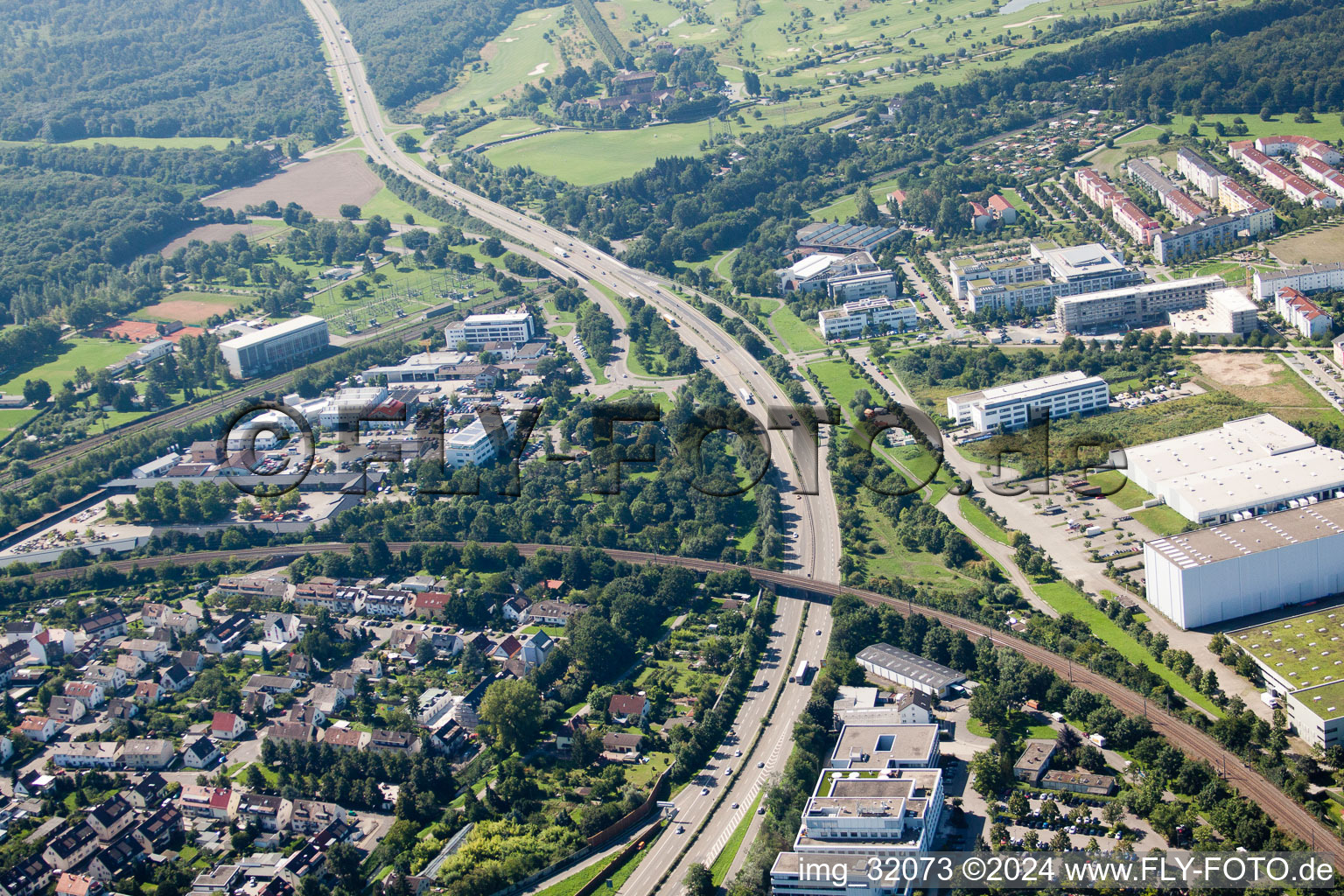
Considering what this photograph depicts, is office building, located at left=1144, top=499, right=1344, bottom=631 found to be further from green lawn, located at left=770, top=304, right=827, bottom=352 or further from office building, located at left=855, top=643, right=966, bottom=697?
green lawn, located at left=770, top=304, right=827, bottom=352

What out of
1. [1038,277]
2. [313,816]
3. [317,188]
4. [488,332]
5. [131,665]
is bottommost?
[313,816]

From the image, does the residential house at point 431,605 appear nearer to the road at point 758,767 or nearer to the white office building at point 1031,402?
the road at point 758,767

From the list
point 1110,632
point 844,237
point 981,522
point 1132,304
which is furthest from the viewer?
point 844,237

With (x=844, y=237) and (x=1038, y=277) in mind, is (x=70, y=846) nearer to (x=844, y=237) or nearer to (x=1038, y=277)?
(x=1038, y=277)

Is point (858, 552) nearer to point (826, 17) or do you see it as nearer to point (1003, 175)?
point (1003, 175)

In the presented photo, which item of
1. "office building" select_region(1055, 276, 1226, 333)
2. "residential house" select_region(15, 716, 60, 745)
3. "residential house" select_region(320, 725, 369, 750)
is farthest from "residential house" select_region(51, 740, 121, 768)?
"office building" select_region(1055, 276, 1226, 333)

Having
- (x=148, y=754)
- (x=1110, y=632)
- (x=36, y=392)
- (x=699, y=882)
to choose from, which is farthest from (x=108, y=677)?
(x=1110, y=632)
